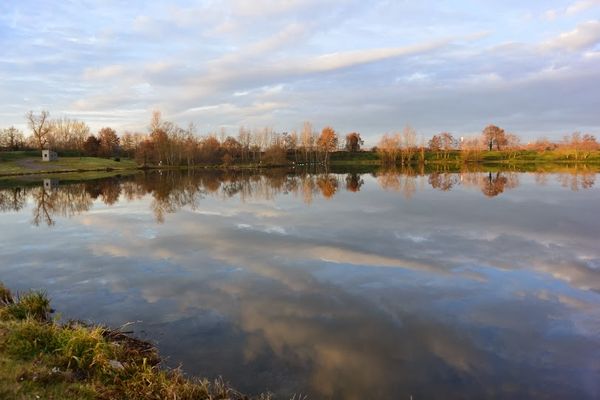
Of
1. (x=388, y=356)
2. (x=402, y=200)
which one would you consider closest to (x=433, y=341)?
(x=388, y=356)

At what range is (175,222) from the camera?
736 inches

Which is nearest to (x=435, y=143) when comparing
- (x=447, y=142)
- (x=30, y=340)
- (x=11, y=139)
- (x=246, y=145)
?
(x=447, y=142)

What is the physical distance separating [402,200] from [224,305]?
18861 millimetres

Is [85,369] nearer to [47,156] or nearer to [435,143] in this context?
[47,156]

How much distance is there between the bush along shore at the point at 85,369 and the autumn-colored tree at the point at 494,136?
410 ft

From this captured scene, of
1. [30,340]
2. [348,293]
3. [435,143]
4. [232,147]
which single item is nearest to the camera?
[30,340]

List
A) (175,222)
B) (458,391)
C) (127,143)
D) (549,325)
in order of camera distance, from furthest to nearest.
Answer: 1. (127,143)
2. (175,222)
3. (549,325)
4. (458,391)

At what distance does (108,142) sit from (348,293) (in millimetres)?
98907

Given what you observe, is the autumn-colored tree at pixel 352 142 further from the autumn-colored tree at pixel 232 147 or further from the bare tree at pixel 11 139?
the bare tree at pixel 11 139

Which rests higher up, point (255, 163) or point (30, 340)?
point (255, 163)

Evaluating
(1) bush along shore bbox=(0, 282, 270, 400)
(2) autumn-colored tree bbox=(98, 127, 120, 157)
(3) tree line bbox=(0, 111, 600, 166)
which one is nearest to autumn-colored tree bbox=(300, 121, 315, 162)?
(3) tree line bbox=(0, 111, 600, 166)

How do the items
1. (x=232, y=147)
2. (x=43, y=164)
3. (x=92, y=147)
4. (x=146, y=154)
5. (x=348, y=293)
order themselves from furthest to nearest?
(x=232, y=147), (x=92, y=147), (x=146, y=154), (x=43, y=164), (x=348, y=293)

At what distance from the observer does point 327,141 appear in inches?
4181

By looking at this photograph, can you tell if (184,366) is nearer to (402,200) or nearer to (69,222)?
(69,222)
